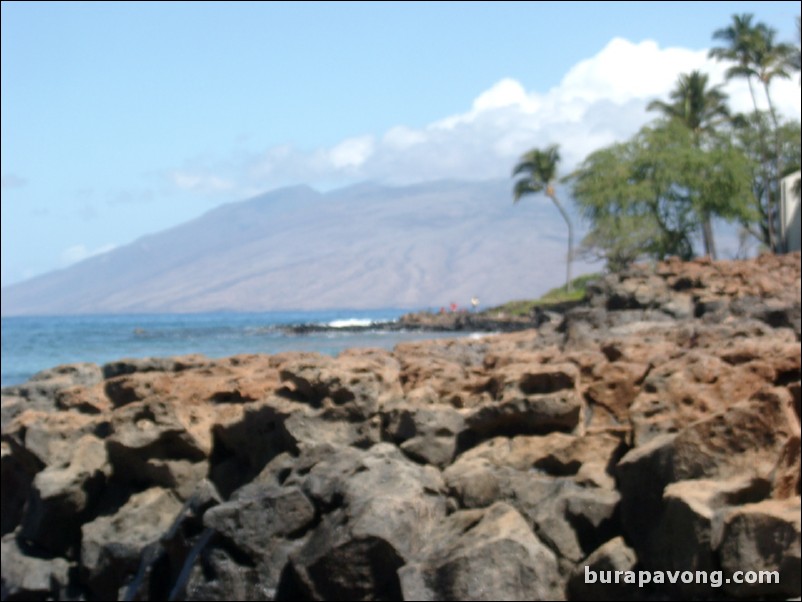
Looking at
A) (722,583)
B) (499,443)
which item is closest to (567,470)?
(499,443)

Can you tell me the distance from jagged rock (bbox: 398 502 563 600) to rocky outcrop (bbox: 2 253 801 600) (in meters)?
0.01

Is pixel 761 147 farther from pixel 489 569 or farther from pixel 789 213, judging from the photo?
pixel 489 569

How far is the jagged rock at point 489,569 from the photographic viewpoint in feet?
20.9

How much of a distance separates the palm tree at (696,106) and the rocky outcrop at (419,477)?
136 ft

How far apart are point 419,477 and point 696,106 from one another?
4793 cm

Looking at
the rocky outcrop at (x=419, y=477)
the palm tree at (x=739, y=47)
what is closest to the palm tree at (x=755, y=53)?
the palm tree at (x=739, y=47)

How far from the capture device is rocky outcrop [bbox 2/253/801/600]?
6.46 metres

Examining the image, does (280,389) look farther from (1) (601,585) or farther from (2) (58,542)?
(1) (601,585)

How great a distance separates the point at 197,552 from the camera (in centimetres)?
772

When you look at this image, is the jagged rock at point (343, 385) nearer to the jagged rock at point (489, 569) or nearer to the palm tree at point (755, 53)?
the jagged rock at point (489, 569)

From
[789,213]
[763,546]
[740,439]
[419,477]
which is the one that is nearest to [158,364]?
[419,477]

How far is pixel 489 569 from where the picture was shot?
639 centimetres

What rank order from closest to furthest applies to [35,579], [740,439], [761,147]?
[740,439]
[35,579]
[761,147]

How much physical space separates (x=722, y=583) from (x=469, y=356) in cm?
771
